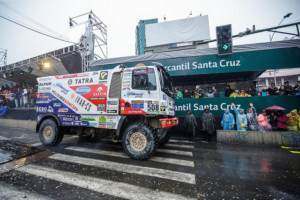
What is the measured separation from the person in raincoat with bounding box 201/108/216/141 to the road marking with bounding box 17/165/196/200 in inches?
230

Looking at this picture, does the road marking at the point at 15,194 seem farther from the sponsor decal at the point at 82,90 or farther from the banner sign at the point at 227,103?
the banner sign at the point at 227,103

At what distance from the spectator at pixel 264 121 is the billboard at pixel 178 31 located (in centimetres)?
967

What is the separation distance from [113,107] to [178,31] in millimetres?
12847

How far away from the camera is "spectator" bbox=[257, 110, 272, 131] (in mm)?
7383

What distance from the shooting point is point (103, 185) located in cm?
283

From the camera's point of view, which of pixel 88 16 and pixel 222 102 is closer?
pixel 222 102

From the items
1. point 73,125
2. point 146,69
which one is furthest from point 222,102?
point 73,125

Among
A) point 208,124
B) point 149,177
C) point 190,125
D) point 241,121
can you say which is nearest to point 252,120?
point 241,121

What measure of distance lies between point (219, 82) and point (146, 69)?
12370 millimetres

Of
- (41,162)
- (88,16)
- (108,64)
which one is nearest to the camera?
(41,162)

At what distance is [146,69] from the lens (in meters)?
4.63

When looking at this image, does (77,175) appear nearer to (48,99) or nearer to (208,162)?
(208,162)

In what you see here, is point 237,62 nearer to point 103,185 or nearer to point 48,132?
point 103,185

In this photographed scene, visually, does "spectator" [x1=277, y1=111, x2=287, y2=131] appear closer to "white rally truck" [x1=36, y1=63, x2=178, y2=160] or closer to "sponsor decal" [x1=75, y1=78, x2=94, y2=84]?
"white rally truck" [x1=36, y1=63, x2=178, y2=160]
